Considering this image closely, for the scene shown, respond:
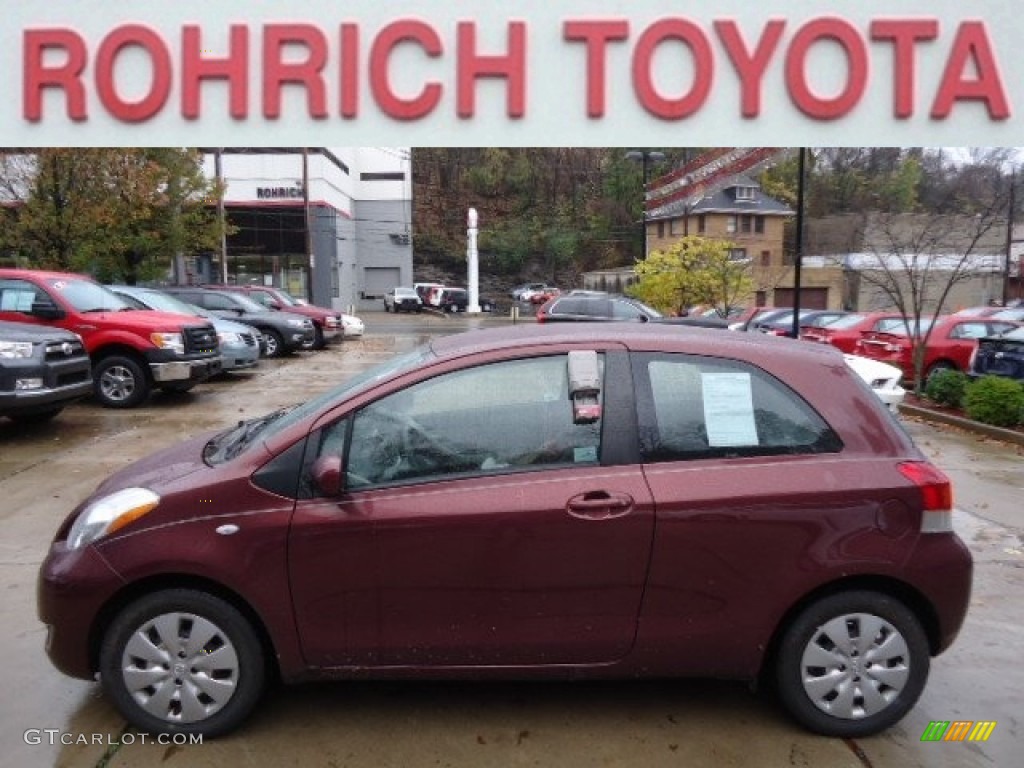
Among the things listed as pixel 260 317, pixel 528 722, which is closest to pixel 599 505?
Result: pixel 528 722

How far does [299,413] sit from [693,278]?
19191 millimetres

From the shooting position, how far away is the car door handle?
10.4 feet

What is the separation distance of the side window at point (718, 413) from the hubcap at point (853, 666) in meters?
0.70

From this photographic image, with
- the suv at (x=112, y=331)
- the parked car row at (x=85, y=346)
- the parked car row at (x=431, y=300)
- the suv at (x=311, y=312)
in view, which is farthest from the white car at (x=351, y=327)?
the parked car row at (x=431, y=300)

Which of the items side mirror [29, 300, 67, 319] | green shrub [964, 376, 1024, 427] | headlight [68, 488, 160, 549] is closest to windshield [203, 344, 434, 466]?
headlight [68, 488, 160, 549]

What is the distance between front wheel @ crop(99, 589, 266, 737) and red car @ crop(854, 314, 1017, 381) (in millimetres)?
13829

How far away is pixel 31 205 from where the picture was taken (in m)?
19.1

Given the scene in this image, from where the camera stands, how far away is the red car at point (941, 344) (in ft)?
48.7

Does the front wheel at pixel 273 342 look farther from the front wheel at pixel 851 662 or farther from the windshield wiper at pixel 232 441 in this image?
the front wheel at pixel 851 662

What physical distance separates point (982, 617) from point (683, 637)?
2341 mm

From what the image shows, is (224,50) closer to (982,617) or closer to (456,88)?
(456,88)

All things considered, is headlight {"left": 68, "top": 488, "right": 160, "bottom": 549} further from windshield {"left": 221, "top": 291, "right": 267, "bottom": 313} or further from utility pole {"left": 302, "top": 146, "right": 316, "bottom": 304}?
utility pole {"left": 302, "top": 146, "right": 316, "bottom": 304}

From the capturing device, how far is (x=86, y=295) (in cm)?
1180

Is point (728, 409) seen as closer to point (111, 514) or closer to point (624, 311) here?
point (111, 514)
